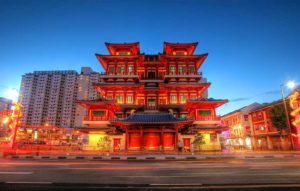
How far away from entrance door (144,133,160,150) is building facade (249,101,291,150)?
22502mm

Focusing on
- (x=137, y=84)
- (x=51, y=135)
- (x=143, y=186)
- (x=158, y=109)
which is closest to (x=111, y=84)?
(x=137, y=84)

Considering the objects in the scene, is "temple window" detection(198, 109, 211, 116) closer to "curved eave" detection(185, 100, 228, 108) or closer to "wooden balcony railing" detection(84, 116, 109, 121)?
"curved eave" detection(185, 100, 228, 108)

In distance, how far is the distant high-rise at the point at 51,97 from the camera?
11451 centimetres

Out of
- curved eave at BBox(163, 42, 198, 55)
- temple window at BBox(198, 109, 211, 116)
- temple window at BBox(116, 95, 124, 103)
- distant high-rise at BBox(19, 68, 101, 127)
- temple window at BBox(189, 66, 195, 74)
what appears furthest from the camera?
distant high-rise at BBox(19, 68, 101, 127)

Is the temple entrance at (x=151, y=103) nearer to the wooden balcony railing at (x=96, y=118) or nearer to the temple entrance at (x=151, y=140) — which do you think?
the temple entrance at (x=151, y=140)

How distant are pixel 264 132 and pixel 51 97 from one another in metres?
123

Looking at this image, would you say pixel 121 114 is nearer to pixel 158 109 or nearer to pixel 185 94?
pixel 158 109

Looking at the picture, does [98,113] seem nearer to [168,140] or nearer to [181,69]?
[168,140]

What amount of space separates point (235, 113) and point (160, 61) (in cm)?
3035

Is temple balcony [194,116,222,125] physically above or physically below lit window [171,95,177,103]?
below

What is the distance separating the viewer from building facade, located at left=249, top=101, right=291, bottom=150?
34.2 metres

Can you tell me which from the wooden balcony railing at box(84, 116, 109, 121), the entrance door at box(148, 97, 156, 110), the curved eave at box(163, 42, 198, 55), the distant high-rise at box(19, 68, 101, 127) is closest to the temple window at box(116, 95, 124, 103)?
the wooden balcony railing at box(84, 116, 109, 121)

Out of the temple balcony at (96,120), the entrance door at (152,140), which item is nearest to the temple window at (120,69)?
the temple balcony at (96,120)

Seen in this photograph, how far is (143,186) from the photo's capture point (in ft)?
19.6
